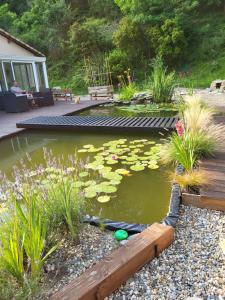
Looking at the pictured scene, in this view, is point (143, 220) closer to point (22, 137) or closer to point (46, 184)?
point (46, 184)

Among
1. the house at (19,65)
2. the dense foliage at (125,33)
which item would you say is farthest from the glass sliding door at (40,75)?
the dense foliage at (125,33)

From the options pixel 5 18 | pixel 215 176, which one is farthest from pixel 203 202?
pixel 5 18

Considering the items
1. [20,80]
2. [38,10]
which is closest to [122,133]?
[20,80]

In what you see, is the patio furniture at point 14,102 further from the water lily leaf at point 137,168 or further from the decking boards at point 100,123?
the water lily leaf at point 137,168

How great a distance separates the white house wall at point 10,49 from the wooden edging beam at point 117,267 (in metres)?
10.1

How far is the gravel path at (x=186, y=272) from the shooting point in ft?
4.91

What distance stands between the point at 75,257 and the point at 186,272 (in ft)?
2.32

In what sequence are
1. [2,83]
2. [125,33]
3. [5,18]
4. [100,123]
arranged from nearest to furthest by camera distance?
[100,123] < [2,83] < [125,33] < [5,18]

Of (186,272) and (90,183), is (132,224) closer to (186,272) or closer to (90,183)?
(186,272)

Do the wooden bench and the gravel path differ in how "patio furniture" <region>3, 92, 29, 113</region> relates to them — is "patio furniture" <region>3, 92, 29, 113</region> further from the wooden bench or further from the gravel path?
the gravel path

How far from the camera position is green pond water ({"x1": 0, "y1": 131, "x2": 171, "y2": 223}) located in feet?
8.41

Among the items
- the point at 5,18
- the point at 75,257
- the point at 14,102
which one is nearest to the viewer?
the point at 75,257

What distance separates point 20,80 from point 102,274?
431 inches

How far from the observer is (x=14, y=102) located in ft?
28.3
